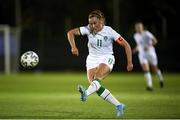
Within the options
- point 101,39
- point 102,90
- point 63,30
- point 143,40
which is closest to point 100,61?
point 101,39

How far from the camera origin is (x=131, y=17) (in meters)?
47.9

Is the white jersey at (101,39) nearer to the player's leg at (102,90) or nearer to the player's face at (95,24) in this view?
the player's face at (95,24)

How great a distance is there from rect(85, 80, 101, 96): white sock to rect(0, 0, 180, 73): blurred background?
84.4ft

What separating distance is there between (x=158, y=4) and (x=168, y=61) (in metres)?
6.55

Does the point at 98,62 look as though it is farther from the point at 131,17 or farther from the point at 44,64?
the point at 131,17

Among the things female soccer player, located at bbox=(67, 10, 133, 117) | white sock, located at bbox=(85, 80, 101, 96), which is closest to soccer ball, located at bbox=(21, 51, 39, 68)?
female soccer player, located at bbox=(67, 10, 133, 117)

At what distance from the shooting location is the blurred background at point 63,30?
4069 centimetres

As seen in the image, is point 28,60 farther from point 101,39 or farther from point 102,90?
point 102,90

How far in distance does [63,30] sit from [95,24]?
38.2 meters

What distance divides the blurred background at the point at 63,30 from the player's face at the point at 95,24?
25.4m

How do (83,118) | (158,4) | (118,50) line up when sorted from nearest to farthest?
(83,118) → (118,50) → (158,4)

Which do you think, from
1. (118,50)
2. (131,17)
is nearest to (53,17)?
(131,17)

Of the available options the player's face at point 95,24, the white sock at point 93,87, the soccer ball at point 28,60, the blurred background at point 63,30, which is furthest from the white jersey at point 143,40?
the blurred background at point 63,30

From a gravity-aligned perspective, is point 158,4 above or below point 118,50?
above
